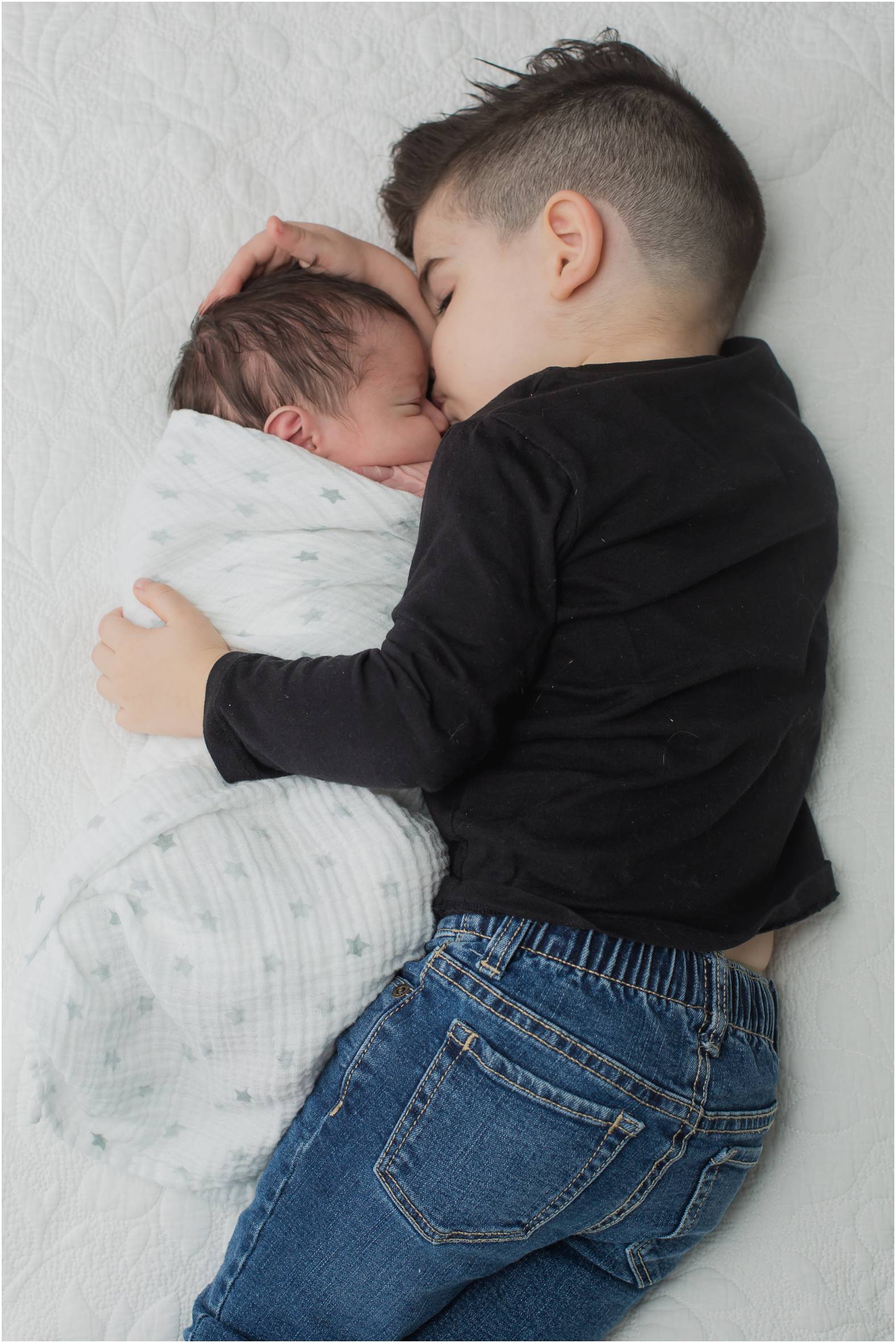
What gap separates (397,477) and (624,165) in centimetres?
36

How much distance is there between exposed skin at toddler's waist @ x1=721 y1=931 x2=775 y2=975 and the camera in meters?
1.01

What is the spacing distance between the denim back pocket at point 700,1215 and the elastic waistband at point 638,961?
114 millimetres

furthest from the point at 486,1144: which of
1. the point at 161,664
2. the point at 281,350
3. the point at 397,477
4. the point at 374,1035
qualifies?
the point at 281,350

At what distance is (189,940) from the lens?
90 centimetres

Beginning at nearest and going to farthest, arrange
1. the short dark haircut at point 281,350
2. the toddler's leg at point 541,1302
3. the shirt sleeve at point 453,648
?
the shirt sleeve at point 453,648 < the toddler's leg at point 541,1302 < the short dark haircut at point 281,350

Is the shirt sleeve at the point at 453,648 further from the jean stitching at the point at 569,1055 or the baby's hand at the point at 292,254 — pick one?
the baby's hand at the point at 292,254

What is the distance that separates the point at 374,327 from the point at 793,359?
0.47 metres

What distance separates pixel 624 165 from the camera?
967mm

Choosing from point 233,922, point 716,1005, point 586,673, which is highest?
point 586,673

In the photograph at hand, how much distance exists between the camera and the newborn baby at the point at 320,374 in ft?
3.44

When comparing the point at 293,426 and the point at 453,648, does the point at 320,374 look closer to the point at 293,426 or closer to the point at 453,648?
the point at 293,426

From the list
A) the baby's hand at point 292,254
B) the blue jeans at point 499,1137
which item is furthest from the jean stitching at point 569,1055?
the baby's hand at point 292,254

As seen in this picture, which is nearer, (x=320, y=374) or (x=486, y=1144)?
(x=486, y=1144)

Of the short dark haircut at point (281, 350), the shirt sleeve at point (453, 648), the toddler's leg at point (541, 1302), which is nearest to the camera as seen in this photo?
the shirt sleeve at point (453, 648)
